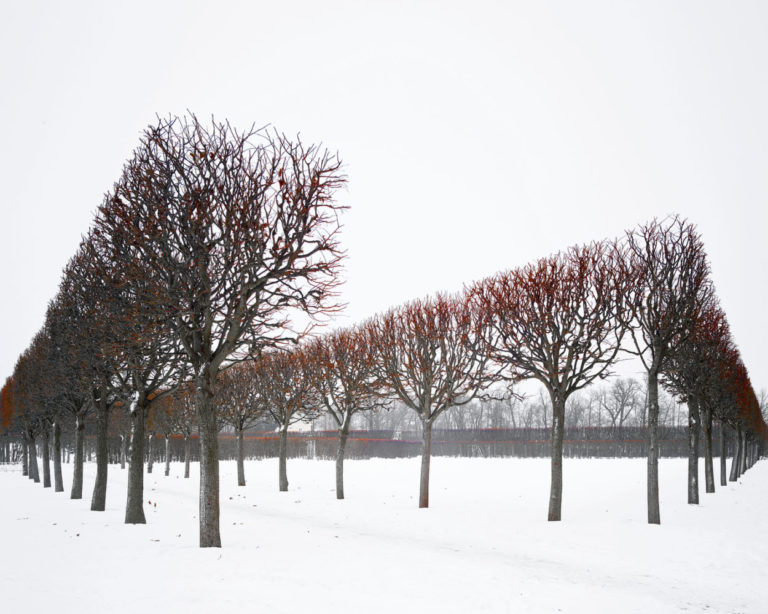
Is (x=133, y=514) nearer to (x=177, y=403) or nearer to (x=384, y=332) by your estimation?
(x=384, y=332)

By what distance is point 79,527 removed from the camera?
14.9m

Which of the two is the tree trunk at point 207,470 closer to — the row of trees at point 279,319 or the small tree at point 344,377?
the row of trees at point 279,319

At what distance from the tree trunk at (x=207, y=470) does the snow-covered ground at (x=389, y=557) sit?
51 cm

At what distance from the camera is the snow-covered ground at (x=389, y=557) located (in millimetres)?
8836

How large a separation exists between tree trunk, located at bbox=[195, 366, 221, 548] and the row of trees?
33 millimetres

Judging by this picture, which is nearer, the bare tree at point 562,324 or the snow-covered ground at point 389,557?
the snow-covered ground at point 389,557

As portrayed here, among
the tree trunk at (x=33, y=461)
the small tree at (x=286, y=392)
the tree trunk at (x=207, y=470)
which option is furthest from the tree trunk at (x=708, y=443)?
the tree trunk at (x=33, y=461)

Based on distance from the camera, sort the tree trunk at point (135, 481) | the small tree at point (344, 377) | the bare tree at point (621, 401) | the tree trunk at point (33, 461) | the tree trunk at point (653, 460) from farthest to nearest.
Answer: the bare tree at point (621, 401) < the tree trunk at point (33, 461) < the small tree at point (344, 377) < the tree trunk at point (653, 460) < the tree trunk at point (135, 481)

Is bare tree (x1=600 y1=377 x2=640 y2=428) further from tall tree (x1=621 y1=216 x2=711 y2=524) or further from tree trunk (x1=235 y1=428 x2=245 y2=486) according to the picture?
tall tree (x1=621 y1=216 x2=711 y2=524)

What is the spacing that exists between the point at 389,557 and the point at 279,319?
6.60m

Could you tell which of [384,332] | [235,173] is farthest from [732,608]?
[384,332]

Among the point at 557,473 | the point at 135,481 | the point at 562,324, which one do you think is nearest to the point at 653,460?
the point at 557,473

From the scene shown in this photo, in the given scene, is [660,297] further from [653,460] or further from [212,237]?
[212,237]

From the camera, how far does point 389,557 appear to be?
12391 millimetres
